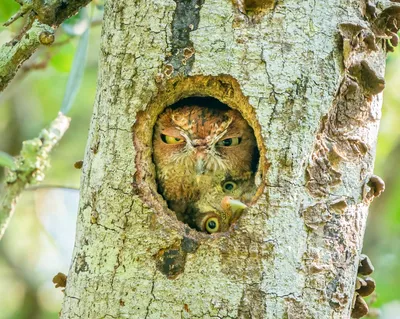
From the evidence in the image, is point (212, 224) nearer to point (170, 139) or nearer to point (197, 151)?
point (197, 151)

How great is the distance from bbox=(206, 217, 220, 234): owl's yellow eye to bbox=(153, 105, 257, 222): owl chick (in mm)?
199

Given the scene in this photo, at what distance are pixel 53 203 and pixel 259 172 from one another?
17.1 ft

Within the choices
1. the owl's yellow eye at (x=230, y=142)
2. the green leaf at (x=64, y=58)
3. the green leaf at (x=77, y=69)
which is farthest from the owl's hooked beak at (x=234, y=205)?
the green leaf at (x=64, y=58)

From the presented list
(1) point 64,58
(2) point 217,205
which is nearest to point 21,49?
(2) point 217,205

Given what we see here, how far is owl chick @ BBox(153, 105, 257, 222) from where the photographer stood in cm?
405

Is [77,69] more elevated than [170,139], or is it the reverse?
[77,69]

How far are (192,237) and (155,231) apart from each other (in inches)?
6.9

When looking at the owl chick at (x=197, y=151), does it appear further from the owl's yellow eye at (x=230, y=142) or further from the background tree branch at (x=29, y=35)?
the background tree branch at (x=29, y=35)

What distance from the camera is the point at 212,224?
3.97m

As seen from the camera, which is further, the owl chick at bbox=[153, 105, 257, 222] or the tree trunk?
the owl chick at bbox=[153, 105, 257, 222]

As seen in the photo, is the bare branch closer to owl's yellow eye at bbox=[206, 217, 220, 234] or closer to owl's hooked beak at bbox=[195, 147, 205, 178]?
owl's hooked beak at bbox=[195, 147, 205, 178]

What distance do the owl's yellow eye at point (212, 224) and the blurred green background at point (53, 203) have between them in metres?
1.86

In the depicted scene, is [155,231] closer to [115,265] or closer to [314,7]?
[115,265]

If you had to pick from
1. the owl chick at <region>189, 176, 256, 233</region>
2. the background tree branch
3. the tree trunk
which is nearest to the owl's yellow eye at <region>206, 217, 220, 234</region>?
the owl chick at <region>189, 176, 256, 233</region>
